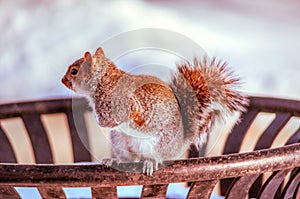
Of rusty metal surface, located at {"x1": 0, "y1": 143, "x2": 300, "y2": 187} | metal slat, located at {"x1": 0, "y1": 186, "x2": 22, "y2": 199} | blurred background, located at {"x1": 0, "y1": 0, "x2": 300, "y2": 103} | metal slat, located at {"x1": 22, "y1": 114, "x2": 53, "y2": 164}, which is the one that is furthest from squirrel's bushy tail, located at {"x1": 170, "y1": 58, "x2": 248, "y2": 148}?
blurred background, located at {"x1": 0, "y1": 0, "x2": 300, "y2": 103}

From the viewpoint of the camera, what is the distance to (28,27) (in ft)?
6.23

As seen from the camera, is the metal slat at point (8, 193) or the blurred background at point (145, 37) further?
the blurred background at point (145, 37)

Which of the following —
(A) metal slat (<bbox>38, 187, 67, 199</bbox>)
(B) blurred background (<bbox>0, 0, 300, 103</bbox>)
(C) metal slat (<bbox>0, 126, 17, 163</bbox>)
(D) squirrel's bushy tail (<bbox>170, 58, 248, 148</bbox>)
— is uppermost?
(B) blurred background (<bbox>0, 0, 300, 103</bbox>)

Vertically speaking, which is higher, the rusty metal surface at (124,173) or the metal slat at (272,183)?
the rusty metal surface at (124,173)

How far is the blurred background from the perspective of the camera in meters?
1.83

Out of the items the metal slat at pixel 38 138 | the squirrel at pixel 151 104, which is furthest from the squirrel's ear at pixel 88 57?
the metal slat at pixel 38 138

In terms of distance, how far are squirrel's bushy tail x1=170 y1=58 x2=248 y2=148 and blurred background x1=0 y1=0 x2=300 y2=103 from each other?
100cm

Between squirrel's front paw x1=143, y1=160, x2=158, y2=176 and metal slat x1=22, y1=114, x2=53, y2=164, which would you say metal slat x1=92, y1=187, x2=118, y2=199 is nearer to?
squirrel's front paw x1=143, y1=160, x2=158, y2=176

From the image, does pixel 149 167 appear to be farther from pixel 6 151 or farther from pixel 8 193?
Answer: pixel 6 151

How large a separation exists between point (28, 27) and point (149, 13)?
42 cm

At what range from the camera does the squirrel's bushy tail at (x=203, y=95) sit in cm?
77

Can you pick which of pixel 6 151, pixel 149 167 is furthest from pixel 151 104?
pixel 6 151

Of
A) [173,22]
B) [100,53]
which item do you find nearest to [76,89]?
[100,53]

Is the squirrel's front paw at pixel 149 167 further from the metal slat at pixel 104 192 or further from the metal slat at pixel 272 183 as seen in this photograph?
the metal slat at pixel 272 183
